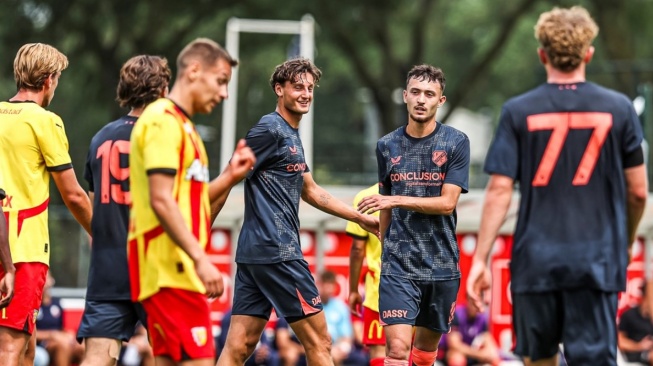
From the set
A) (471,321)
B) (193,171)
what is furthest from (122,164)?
(471,321)

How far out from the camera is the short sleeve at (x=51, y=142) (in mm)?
8734

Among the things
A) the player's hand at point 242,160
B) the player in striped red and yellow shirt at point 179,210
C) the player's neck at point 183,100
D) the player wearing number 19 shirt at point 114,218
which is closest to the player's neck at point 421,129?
the player wearing number 19 shirt at point 114,218

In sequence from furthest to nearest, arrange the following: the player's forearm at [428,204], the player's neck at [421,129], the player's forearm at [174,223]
Answer: the player's neck at [421,129]
the player's forearm at [428,204]
the player's forearm at [174,223]

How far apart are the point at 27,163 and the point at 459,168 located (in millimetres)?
3406

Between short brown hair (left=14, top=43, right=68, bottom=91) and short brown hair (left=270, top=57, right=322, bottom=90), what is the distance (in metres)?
1.66

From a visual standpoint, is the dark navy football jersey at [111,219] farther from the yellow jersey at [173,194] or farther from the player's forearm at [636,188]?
the player's forearm at [636,188]

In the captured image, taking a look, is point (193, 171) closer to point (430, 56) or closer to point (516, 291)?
point (516, 291)

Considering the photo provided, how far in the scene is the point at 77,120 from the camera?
38.3 meters

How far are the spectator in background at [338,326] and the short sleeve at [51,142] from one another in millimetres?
7660

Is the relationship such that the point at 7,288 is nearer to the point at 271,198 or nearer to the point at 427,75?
the point at 271,198

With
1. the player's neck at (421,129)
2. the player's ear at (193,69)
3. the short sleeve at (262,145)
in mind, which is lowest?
the short sleeve at (262,145)

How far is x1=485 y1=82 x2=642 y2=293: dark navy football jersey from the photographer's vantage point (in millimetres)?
6891

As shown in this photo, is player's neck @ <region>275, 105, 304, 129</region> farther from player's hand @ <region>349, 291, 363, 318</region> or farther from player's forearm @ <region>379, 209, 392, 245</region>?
player's hand @ <region>349, 291, 363, 318</region>

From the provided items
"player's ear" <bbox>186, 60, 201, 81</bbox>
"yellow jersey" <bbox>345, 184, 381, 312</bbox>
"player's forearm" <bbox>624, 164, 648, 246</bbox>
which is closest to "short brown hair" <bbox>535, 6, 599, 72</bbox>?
"player's forearm" <bbox>624, 164, 648, 246</bbox>
